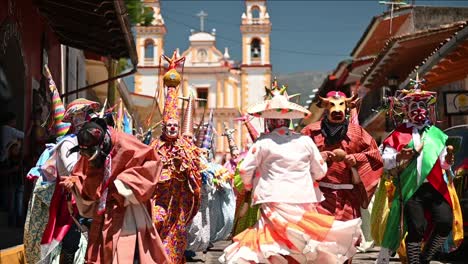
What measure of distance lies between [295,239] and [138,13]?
2219cm

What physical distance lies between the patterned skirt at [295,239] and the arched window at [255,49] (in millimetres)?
69011

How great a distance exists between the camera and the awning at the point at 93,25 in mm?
12047

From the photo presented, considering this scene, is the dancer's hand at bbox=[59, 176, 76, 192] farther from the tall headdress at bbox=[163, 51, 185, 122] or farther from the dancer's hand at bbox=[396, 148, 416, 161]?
the dancer's hand at bbox=[396, 148, 416, 161]

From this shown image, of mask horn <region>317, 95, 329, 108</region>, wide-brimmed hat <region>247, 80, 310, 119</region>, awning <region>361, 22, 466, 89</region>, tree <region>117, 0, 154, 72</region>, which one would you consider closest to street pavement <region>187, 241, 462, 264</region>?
mask horn <region>317, 95, 329, 108</region>

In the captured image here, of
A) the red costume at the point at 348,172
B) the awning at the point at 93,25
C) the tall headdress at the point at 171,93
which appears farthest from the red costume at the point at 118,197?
the awning at the point at 93,25

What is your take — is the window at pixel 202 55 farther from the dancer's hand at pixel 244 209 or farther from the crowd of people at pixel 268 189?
the dancer's hand at pixel 244 209

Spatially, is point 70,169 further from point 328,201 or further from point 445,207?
point 445,207

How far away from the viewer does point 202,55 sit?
253 ft

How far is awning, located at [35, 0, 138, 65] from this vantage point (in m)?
12.0

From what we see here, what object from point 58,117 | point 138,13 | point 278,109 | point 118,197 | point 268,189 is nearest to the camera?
point 118,197

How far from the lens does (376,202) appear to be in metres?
8.41

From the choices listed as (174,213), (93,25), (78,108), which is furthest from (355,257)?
(93,25)

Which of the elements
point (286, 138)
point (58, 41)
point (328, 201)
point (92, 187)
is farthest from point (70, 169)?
point (58, 41)

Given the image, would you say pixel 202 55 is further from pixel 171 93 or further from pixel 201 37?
pixel 171 93
